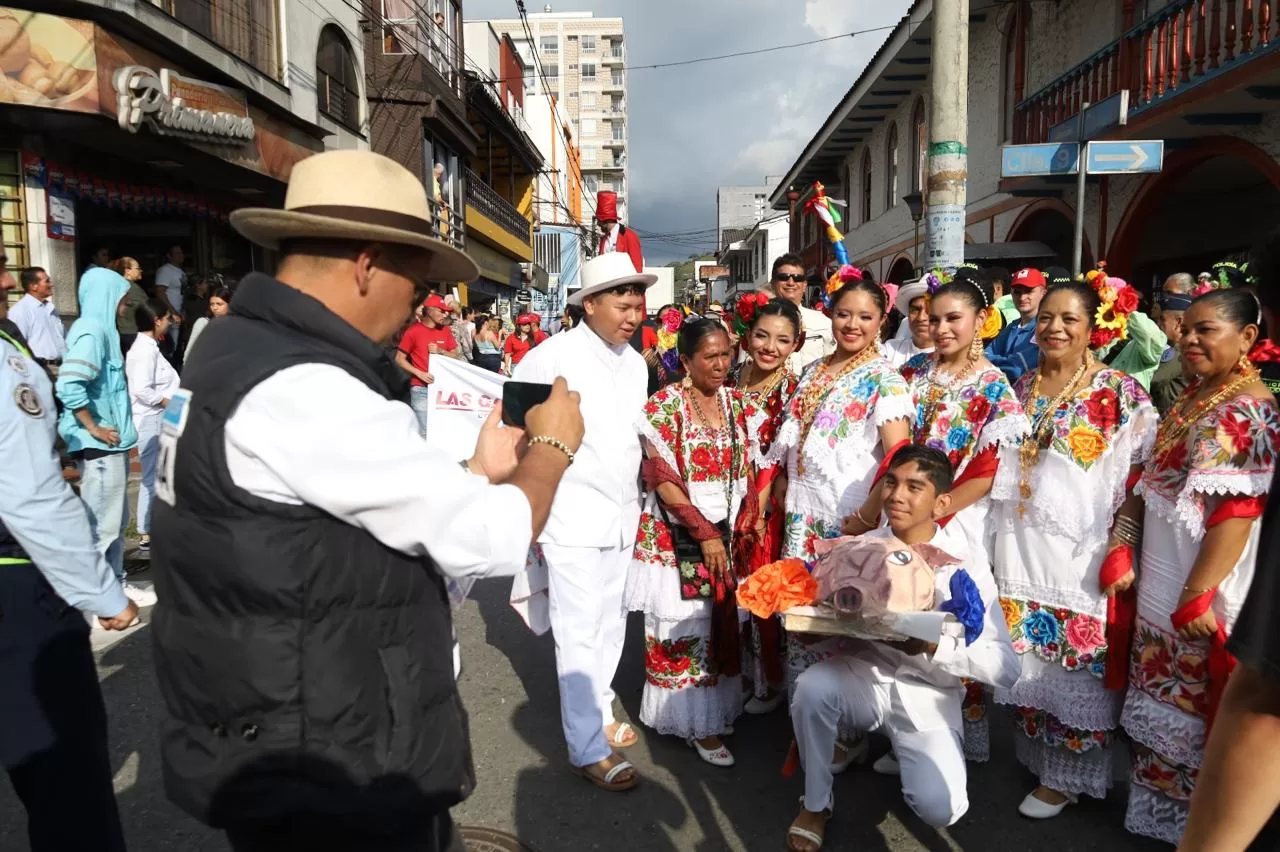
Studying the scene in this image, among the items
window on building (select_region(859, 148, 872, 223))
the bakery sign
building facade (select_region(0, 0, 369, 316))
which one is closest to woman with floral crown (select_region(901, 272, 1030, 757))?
building facade (select_region(0, 0, 369, 316))

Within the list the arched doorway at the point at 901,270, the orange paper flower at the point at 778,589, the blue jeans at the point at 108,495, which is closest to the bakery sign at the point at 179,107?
the blue jeans at the point at 108,495

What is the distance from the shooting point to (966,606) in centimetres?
269

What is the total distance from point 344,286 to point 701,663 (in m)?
2.56

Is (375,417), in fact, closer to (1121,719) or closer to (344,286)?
(344,286)

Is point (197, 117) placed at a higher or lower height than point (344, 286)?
higher

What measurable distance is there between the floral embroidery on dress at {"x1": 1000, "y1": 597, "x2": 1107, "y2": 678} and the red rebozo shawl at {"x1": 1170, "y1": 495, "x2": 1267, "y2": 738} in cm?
40

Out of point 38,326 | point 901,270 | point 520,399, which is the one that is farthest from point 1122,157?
point 901,270

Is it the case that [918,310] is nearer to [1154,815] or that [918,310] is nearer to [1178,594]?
[1178,594]

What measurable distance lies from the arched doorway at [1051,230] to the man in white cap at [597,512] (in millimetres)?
10314

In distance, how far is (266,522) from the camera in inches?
56.1

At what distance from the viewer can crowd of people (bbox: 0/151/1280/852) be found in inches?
56.9

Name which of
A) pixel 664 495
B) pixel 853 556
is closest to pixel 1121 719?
pixel 853 556

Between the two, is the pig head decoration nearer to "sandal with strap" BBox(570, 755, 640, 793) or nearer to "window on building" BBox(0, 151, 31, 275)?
"sandal with strap" BBox(570, 755, 640, 793)

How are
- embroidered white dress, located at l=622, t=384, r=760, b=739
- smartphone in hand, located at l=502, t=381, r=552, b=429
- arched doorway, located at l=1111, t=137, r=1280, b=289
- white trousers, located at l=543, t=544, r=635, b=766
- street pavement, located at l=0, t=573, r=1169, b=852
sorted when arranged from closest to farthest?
smartphone in hand, located at l=502, t=381, r=552, b=429, street pavement, located at l=0, t=573, r=1169, b=852, white trousers, located at l=543, t=544, r=635, b=766, embroidered white dress, located at l=622, t=384, r=760, b=739, arched doorway, located at l=1111, t=137, r=1280, b=289
